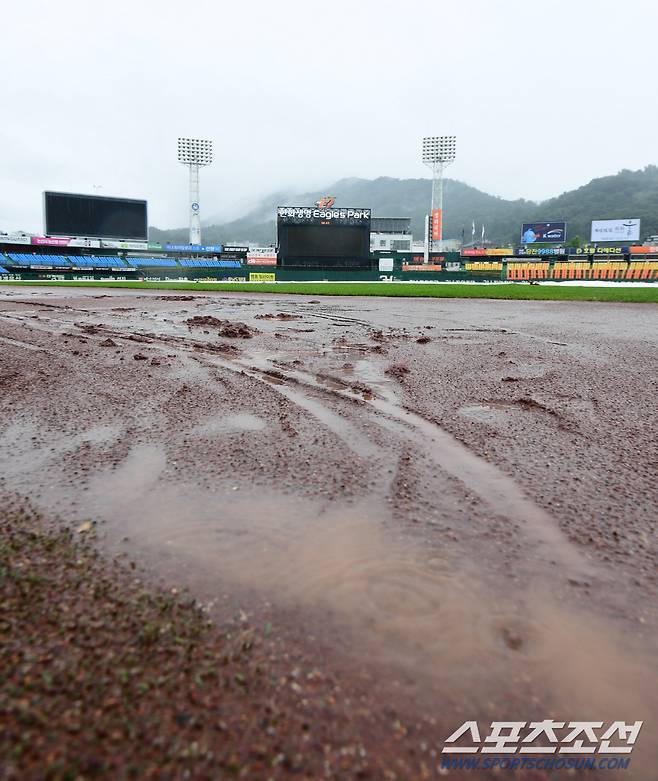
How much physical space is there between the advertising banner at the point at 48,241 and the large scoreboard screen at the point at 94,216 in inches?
31.7

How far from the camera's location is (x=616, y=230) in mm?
69375

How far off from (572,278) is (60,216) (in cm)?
5962

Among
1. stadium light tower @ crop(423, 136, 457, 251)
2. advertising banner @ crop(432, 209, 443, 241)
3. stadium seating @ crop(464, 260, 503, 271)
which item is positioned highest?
stadium light tower @ crop(423, 136, 457, 251)

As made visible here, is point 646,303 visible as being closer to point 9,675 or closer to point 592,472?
point 592,472

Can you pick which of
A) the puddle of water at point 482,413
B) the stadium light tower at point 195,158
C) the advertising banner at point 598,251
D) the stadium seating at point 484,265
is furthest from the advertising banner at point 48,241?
the puddle of water at point 482,413

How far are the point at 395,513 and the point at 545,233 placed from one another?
255ft

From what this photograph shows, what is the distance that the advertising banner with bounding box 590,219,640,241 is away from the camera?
2662 inches

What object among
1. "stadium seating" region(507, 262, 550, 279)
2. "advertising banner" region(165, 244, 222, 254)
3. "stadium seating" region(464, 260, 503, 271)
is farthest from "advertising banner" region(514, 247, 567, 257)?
"advertising banner" region(165, 244, 222, 254)

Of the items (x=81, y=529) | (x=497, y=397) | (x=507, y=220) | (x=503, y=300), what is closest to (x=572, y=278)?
(x=503, y=300)

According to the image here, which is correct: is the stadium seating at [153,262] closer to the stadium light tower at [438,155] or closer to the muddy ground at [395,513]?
the stadium light tower at [438,155]

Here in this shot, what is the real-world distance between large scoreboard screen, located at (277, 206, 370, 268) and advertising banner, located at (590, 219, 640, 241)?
36021 millimetres

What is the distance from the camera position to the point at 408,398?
5.34 meters

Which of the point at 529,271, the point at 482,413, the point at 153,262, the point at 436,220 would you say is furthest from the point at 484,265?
the point at 482,413

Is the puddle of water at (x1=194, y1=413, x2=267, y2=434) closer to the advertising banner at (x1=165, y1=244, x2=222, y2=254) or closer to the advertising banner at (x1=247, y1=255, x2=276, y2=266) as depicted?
the advertising banner at (x1=247, y1=255, x2=276, y2=266)
